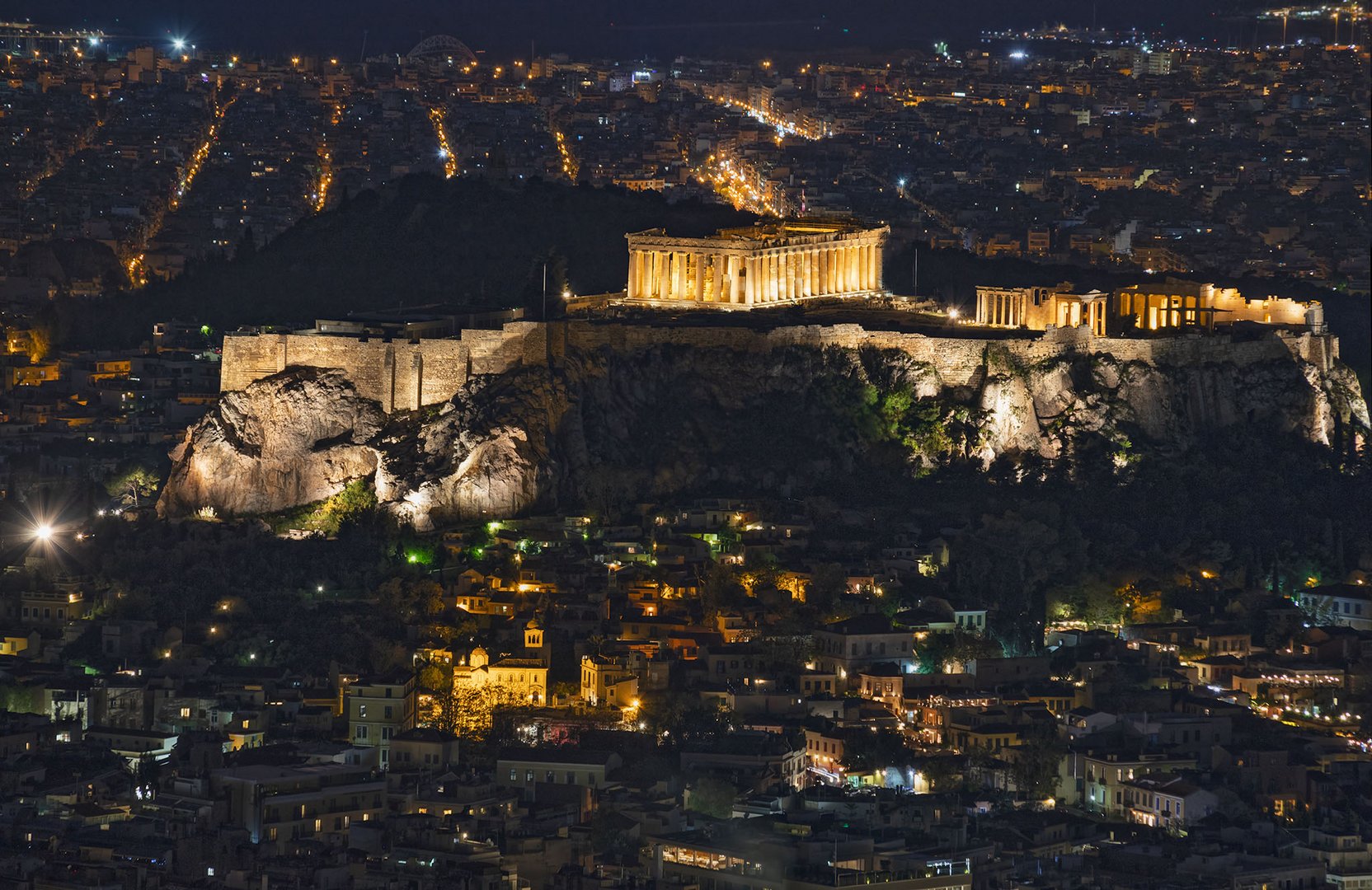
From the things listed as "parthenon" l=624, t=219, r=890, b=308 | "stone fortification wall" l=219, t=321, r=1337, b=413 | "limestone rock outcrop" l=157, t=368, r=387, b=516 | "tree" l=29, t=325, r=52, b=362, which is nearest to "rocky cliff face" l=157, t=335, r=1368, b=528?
"limestone rock outcrop" l=157, t=368, r=387, b=516

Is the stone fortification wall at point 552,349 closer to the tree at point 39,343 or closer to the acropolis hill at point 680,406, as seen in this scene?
the acropolis hill at point 680,406

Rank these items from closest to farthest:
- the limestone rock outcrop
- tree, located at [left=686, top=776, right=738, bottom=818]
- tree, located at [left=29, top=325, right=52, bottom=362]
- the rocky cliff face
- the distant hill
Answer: tree, located at [left=686, top=776, right=738, bottom=818] < the rocky cliff face < the limestone rock outcrop < the distant hill < tree, located at [left=29, top=325, right=52, bottom=362]

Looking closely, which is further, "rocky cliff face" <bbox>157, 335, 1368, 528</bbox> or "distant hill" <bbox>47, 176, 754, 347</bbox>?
"distant hill" <bbox>47, 176, 754, 347</bbox>

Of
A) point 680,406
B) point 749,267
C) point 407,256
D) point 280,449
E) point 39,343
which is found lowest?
point 280,449

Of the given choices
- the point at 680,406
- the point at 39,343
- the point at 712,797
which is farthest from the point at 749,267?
the point at 712,797

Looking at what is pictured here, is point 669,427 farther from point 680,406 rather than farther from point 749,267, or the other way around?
point 749,267

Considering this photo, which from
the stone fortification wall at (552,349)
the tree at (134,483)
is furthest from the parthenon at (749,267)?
the tree at (134,483)

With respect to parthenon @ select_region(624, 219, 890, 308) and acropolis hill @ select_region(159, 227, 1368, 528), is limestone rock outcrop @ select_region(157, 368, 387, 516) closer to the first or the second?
acropolis hill @ select_region(159, 227, 1368, 528)
